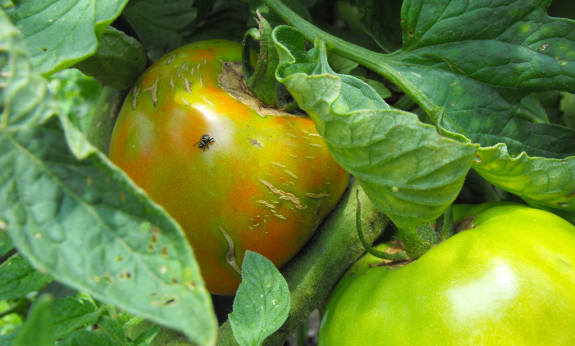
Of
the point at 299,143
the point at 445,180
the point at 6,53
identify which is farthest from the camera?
the point at 299,143

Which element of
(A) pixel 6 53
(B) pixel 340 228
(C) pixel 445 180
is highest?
(A) pixel 6 53

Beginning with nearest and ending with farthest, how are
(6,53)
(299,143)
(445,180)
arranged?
(6,53)
(445,180)
(299,143)

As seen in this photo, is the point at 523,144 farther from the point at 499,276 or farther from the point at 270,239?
the point at 270,239

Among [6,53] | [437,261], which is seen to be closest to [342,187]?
[437,261]

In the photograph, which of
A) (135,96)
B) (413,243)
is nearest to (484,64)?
(413,243)

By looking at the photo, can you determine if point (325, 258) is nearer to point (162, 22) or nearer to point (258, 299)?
point (258, 299)

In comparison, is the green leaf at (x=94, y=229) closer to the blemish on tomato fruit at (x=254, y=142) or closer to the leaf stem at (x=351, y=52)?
the blemish on tomato fruit at (x=254, y=142)

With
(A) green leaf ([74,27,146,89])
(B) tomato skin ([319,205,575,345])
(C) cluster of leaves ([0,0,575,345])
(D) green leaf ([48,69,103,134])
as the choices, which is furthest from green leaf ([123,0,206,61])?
(B) tomato skin ([319,205,575,345])

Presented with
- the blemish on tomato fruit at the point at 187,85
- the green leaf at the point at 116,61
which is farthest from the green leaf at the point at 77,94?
the blemish on tomato fruit at the point at 187,85

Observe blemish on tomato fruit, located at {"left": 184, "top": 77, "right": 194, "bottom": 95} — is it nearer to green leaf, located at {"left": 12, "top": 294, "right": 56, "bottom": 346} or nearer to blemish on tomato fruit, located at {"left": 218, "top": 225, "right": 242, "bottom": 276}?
blemish on tomato fruit, located at {"left": 218, "top": 225, "right": 242, "bottom": 276}
